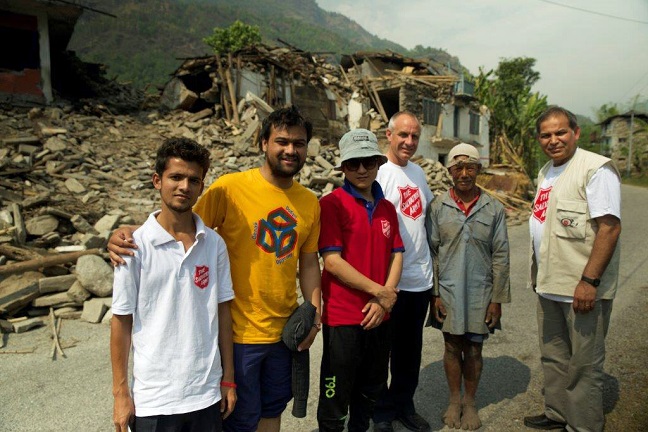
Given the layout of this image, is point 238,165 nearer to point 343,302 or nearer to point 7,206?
point 7,206

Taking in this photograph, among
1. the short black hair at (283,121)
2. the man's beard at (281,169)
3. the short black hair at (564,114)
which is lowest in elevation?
the man's beard at (281,169)

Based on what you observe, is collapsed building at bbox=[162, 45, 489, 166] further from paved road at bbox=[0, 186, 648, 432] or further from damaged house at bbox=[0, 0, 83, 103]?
paved road at bbox=[0, 186, 648, 432]

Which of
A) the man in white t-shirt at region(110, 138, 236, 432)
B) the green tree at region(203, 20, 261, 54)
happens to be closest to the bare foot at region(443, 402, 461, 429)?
the man in white t-shirt at region(110, 138, 236, 432)

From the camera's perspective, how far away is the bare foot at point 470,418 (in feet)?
10.2

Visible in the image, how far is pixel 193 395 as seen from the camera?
1.91m

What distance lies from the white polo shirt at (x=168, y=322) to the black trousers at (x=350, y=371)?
773mm

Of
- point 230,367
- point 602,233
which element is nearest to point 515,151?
point 602,233

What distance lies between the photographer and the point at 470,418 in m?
3.14

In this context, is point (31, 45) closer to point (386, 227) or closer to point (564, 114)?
point (386, 227)

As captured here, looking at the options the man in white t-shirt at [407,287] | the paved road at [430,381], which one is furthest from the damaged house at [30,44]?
the man in white t-shirt at [407,287]

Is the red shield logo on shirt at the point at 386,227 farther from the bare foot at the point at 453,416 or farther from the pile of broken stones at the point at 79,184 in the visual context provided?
the pile of broken stones at the point at 79,184

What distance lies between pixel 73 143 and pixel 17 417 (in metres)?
10.9

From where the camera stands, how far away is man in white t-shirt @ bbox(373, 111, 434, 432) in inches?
121

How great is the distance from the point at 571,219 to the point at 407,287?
4.03 ft
